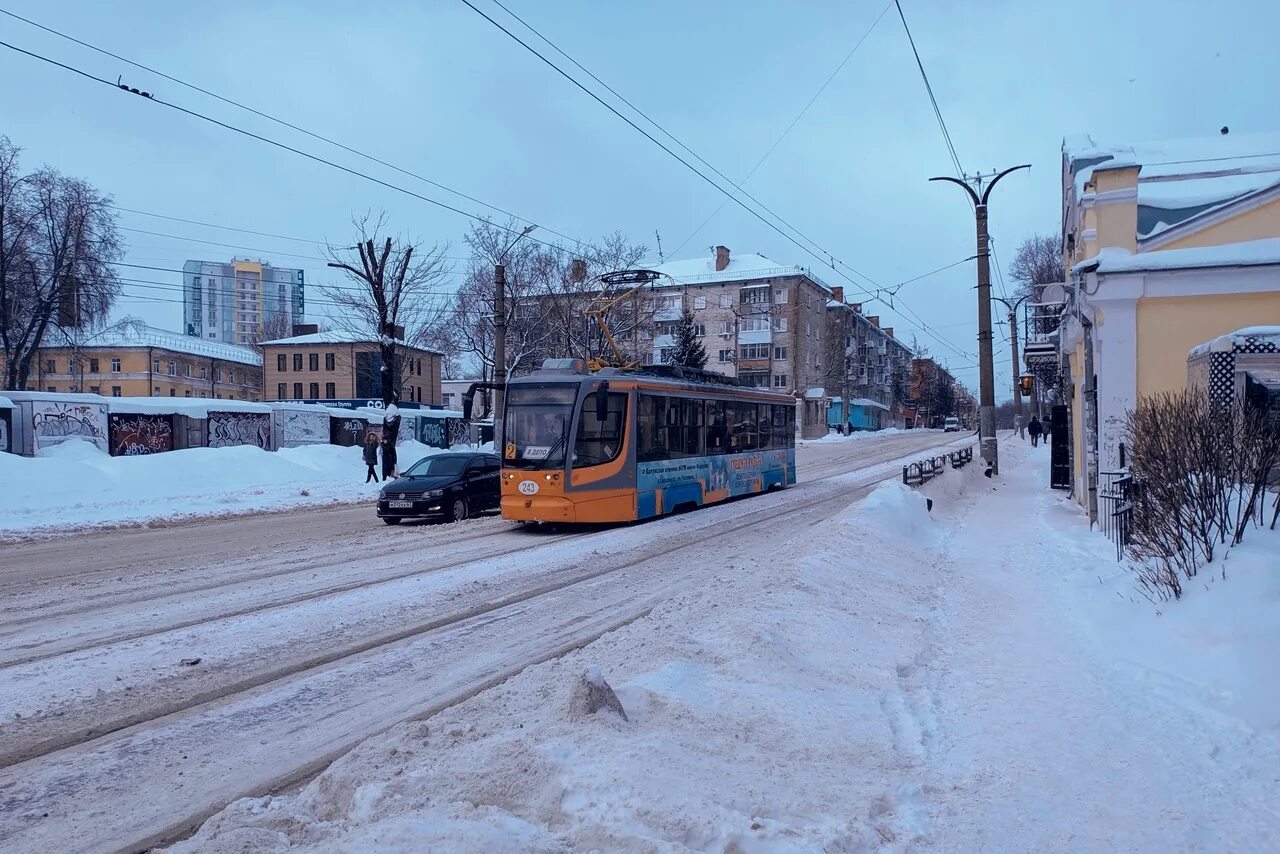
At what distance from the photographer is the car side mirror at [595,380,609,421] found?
50.8 feet

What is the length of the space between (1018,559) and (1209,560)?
5039mm

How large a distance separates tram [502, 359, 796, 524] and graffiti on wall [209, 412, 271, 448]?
766 inches

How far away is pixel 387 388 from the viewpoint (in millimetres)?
31984

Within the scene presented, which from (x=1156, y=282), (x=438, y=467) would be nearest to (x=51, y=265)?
(x=438, y=467)

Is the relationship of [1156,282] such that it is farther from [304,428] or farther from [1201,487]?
[304,428]

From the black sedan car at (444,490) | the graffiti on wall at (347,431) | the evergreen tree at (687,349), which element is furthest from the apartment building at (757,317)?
the black sedan car at (444,490)

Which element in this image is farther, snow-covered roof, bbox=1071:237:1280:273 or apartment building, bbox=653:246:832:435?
apartment building, bbox=653:246:832:435

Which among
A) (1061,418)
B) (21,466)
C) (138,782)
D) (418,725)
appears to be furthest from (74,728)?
(1061,418)

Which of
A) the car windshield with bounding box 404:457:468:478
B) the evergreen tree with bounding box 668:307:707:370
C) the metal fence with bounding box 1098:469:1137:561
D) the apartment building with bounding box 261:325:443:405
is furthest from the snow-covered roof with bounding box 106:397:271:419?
the apartment building with bounding box 261:325:443:405

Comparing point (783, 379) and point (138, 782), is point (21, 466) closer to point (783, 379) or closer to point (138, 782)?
point (138, 782)

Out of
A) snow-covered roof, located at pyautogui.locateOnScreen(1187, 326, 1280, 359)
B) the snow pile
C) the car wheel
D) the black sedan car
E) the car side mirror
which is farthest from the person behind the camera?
the snow pile

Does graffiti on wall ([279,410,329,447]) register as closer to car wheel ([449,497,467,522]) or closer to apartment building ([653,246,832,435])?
car wheel ([449,497,467,522])

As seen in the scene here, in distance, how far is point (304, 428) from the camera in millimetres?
36344

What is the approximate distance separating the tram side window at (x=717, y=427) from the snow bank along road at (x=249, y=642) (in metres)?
3.92
